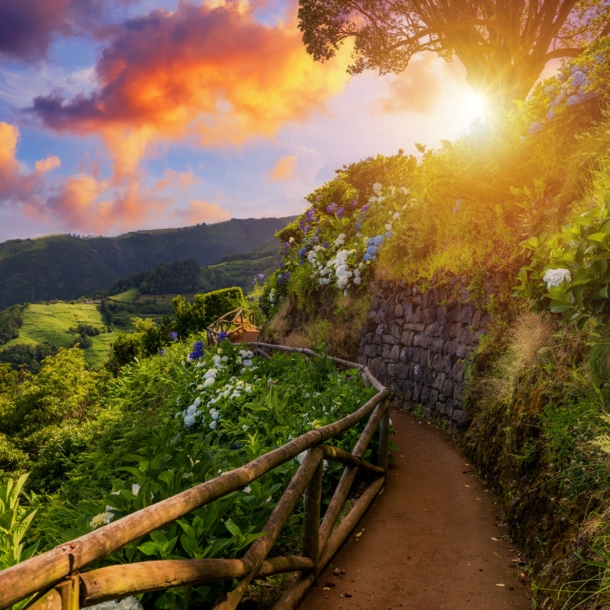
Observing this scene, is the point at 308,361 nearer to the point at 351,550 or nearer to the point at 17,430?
the point at 351,550

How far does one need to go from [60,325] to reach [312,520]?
138m

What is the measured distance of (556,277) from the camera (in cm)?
414

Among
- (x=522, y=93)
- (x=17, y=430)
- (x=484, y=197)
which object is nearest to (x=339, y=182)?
(x=522, y=93)

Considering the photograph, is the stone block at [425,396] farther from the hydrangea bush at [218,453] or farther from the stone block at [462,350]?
the hydrangea bush at [218,453]

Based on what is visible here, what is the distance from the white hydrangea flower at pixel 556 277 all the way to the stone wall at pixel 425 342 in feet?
10.9

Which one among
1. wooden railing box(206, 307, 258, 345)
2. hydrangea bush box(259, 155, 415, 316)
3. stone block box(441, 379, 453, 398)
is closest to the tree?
hydrangea bush box(259, 155, 415, 316)

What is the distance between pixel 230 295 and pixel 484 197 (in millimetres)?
21503

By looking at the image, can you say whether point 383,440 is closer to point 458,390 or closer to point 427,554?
point 427,554

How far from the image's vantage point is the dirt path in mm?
3664

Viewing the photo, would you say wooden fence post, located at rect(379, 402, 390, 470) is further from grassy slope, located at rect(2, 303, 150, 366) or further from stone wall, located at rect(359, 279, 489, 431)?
grassy slope, located at rect(2, 303, 150, 366)

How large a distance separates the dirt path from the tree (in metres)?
9.46

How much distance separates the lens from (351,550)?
14.4 feet

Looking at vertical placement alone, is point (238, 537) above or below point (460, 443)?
above

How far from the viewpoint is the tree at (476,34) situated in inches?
516
